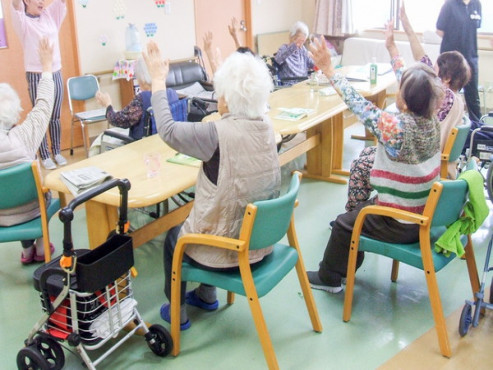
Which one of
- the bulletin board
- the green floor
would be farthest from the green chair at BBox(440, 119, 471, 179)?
the bulletin board

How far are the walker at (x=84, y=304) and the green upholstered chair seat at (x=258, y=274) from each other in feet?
0.86

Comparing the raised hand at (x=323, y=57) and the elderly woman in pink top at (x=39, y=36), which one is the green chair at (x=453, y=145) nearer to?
the raised hand at (x=323, y=57)

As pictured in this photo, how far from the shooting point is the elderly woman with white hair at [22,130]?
2.75 metres

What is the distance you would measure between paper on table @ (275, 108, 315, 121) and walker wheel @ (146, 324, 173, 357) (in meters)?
1.63

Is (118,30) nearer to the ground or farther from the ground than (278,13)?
nearer to the ground

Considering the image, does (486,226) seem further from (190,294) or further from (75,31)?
(75,31)

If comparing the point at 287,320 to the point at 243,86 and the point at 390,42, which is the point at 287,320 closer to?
the point at 243,86

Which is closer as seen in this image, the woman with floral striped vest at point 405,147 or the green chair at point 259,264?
the green chair at point 259,264

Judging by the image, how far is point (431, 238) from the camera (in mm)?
2527

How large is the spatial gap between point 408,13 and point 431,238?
508cm

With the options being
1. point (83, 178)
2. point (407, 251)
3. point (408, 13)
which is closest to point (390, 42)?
point (407, 251)

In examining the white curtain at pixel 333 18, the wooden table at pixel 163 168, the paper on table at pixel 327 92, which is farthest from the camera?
the white curtain at pixel 333 18

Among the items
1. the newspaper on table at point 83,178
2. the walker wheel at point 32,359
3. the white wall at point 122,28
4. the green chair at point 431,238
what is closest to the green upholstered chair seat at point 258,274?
the green chair at point 431,238

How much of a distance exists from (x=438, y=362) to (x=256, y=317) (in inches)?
31.9
